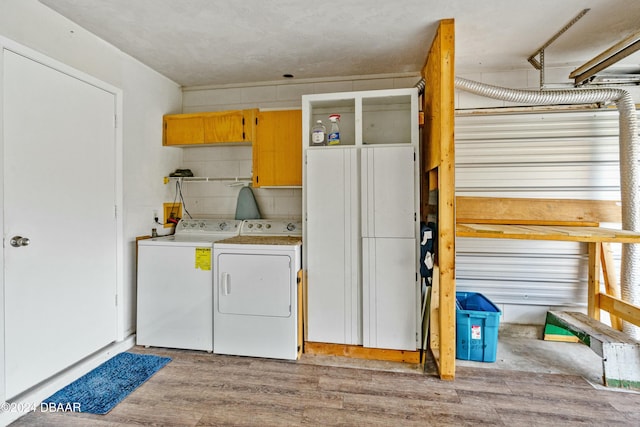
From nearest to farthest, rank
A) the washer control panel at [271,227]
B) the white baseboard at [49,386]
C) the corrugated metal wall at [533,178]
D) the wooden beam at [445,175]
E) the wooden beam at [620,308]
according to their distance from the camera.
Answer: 1. the white baseboard at [49,386]
2. the wooden beam at [445,175]
3. the wooden beam at [620,308]
4. the corrugated metal wall at [533,178]
5. the washer control panel at [271,227]

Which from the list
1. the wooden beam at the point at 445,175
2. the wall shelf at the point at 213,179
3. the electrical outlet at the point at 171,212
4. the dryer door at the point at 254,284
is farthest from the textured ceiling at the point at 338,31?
the dryer door at the point at 254,284

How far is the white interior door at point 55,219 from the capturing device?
179cm

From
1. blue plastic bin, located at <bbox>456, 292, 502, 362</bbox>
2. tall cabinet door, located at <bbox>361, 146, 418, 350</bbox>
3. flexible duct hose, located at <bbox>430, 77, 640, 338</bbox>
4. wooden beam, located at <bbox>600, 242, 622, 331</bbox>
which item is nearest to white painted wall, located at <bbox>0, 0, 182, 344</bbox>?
tall cabinet door, located at <bbox>361, 146, 418, 350</bbox>

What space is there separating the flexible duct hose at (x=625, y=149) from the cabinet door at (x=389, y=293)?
1.43m

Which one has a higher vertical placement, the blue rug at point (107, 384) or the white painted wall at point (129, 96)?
the white painted wall at point (129, 96)

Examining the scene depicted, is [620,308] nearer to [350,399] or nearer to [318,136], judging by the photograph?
[350,399]

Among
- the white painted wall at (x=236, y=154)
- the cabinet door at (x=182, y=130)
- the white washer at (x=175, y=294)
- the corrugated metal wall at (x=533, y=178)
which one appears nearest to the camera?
the white washer at (x=175, y=294)

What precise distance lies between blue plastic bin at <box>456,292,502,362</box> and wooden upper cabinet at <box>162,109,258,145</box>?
8.08 ft

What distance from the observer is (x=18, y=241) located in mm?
1807

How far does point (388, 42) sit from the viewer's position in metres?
2.41

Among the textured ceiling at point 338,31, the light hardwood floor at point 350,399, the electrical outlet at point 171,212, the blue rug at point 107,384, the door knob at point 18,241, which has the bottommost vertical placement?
the light hardwood floor at point 350,399

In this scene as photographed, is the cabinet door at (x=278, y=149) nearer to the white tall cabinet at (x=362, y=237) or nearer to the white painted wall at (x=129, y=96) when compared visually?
the white tall cabinet at (x=362, y=237)

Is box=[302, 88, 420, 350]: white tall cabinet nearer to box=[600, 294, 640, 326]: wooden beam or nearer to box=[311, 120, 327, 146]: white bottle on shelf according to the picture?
box=[311, 120, 327, 146]: white bottle on shelf

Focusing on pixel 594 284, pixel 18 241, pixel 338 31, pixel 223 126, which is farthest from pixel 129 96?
pixel 594 284
